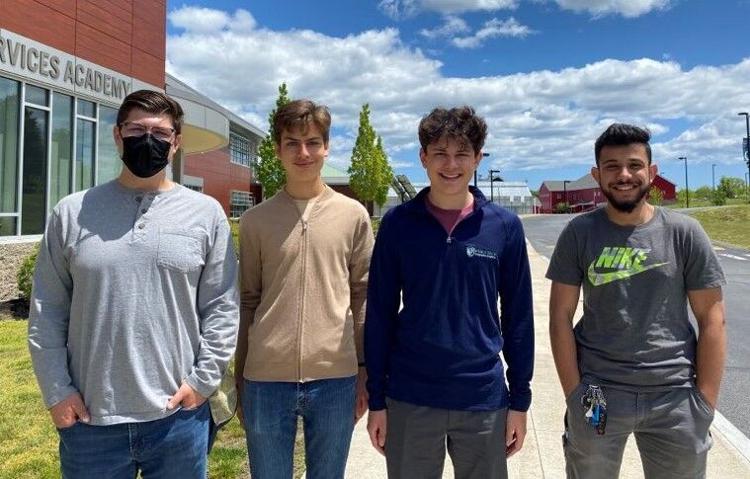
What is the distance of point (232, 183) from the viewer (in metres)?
43.0

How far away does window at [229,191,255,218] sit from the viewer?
43.2 meters

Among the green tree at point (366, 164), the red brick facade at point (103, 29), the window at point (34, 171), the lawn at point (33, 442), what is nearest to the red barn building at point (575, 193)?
the green tree at point (366, 164)

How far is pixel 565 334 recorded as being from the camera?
2.61 metres

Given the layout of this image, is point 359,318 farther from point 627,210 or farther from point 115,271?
point 627,210

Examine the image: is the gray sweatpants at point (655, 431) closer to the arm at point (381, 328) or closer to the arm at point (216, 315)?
the arm at point (381, 328)

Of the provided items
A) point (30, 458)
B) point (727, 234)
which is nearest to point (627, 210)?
point (30, 458)

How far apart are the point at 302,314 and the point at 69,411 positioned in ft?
3.14

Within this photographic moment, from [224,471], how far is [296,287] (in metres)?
2.02

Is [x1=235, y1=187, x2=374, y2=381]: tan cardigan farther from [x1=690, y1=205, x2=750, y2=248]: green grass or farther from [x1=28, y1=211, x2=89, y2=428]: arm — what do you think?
[x1=690, y1=205, x2=750, y2=248]: green grass

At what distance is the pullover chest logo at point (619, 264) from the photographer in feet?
8.18

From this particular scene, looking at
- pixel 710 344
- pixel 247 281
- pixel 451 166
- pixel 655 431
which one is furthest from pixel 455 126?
pixel 655 431

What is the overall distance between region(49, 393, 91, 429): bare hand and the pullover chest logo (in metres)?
2.20

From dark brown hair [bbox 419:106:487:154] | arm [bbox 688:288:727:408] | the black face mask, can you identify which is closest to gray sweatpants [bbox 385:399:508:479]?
arm [bbox 688:288:727:408]

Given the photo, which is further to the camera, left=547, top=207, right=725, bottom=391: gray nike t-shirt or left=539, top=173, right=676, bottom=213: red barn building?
left=539, top=173, right=676, bottom=213: red barn building
